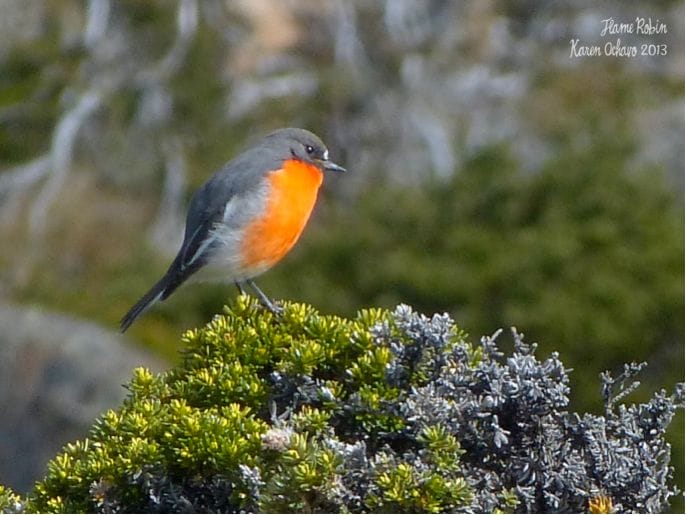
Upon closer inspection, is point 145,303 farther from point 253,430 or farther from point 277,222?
point 253,430

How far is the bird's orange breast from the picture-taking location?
6637mm

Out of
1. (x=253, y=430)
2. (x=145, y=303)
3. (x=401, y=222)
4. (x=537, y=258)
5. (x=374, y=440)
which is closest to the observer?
(x=253, y=430)

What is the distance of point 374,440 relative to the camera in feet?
13.2

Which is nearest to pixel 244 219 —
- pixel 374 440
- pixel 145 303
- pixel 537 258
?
pixel 145 303

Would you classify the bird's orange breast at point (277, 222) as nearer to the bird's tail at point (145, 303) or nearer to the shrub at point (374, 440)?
the bird's tail at point (145, 303)

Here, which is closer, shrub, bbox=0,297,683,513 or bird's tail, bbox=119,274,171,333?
shrub, bbox=0,297,683,513

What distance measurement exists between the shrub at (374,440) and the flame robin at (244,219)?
2.37 metres

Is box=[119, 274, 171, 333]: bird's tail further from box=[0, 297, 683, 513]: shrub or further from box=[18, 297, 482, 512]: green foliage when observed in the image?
box=[0, 297, 683, 513]: shrub

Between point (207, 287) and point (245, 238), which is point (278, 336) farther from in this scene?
point (207, 287)

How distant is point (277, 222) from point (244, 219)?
183mm

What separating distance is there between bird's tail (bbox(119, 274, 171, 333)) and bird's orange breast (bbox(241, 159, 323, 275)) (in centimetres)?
46

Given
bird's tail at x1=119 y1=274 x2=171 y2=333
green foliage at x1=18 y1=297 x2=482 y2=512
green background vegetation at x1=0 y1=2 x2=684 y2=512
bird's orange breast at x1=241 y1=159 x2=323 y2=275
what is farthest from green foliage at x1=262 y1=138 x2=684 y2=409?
green foliage at x1=18 y1=297 x2=482 y2=512

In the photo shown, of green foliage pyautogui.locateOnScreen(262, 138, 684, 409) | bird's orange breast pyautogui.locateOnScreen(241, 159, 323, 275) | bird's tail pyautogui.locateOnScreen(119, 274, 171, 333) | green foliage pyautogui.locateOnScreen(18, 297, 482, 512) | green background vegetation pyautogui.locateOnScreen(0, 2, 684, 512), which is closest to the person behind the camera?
green foliage pyautogui.locateOnScreen(18, 297, 482, 512)

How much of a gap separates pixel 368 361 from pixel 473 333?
7.44m
